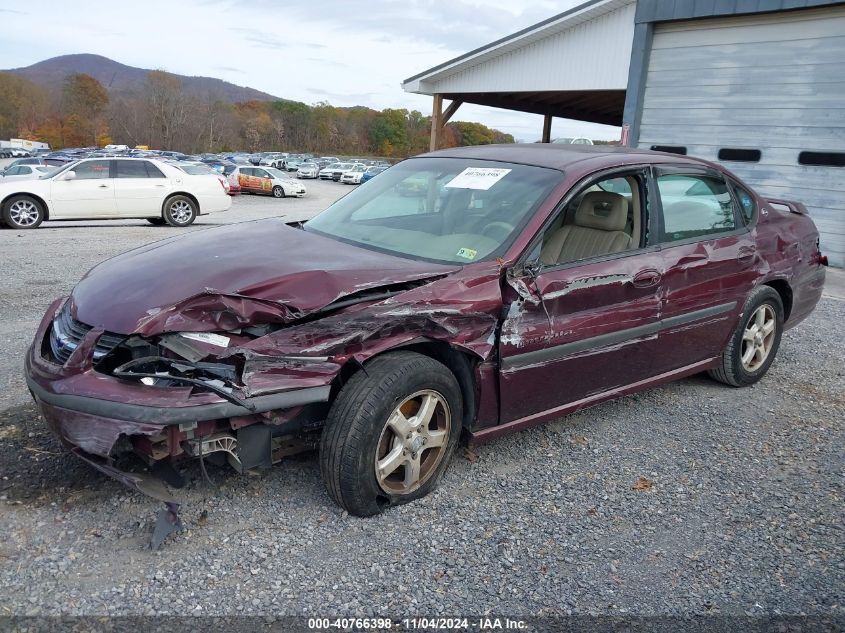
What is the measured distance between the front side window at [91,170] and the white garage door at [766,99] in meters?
11.1

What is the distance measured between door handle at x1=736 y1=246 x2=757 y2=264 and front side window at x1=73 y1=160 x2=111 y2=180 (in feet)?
42.2

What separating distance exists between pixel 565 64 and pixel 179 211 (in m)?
9.94

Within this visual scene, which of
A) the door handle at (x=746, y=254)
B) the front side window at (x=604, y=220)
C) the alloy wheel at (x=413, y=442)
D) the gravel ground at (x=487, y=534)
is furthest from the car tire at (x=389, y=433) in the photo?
the door handle at (x=746, y=254)

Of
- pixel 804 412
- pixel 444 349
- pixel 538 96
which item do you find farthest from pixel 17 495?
pixel 538 96

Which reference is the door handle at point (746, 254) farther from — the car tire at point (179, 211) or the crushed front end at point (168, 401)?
the car tire at point (179, 211)

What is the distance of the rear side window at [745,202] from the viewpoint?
4.68 m

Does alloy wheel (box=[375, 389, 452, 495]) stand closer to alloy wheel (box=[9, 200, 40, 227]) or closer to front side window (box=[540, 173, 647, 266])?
front side window (box=[540, 173, 647, 266])

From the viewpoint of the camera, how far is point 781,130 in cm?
1122

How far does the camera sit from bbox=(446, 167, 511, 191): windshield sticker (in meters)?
3.73

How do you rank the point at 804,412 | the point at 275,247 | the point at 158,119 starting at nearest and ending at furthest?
the point at 275,247 < the point at 804,412 < the point at 158,119

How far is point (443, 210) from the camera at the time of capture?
374 centimetres

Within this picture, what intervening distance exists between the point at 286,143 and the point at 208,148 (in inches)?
821

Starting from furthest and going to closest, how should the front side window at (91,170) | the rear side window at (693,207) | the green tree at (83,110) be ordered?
the green tree at (83,110)
the front side window at (91,170)
the rear side window at (693,207)

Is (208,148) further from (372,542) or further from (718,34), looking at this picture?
(372,542)
